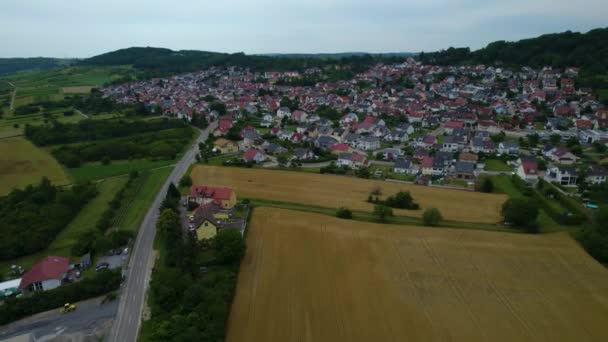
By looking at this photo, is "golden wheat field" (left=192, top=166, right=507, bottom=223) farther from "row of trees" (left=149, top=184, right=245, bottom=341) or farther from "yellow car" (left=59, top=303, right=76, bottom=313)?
"yellow car" (left=59, top=303, right=76, bottom=313)

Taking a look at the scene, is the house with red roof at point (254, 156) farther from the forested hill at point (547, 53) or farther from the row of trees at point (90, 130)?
the forested hill at point (547, 53)

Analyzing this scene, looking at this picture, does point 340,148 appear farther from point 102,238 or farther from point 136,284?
point 136,284

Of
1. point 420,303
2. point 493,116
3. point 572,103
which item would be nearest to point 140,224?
point 420,303

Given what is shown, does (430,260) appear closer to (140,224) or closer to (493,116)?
(140,224)

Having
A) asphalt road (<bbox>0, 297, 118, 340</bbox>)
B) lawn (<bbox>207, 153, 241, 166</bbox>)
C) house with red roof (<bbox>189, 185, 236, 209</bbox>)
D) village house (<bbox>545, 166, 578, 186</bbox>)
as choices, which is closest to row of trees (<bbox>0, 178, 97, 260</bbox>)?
asphalt road (<bbox>0, 297, 118, 340</bbox>)

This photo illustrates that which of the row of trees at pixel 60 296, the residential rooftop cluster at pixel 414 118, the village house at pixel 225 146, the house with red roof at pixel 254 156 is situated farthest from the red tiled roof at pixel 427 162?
the row of trees at pixel 60 296

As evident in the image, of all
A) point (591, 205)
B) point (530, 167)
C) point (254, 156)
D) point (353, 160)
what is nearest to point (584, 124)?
point (530, 167)
